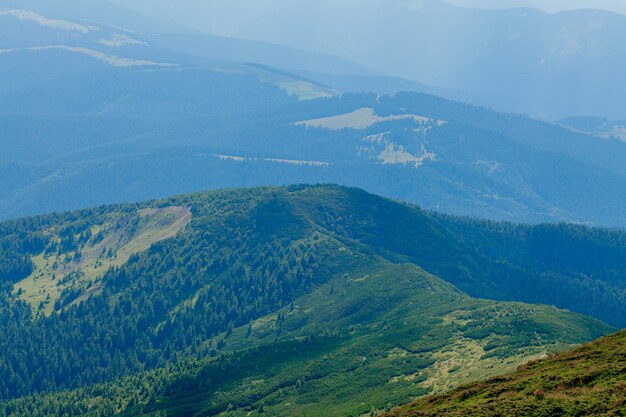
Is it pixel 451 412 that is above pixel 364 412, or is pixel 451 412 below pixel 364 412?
above

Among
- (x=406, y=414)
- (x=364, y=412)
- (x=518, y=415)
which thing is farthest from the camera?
(x=364, y=412)

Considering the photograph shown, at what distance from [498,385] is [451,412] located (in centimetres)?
1241

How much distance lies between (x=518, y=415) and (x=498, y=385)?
1684 cm

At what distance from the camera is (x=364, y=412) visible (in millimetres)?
198375

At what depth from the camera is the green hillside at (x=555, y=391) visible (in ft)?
346

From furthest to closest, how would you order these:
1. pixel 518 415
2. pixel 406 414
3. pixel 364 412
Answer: pixel 364 412 < pixel 406 414 < pixel 518 415

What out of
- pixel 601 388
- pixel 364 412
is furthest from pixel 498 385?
pixel 364 412

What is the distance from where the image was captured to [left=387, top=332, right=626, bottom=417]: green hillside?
105m

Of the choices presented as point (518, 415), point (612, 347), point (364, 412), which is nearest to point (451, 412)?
point (518, 415)

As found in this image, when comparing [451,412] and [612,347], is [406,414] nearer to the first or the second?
[451,412]

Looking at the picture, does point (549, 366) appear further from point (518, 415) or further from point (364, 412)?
point (364, 412)

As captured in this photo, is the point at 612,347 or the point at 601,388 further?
the point at 612,347

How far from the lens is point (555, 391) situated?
112938 mm

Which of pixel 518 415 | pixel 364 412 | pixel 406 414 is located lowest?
pixel 364 412
